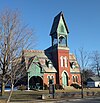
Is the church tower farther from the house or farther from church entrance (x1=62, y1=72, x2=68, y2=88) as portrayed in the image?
the house

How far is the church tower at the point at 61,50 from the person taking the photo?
178ft

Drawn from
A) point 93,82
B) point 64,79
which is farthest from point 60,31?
point 93,82

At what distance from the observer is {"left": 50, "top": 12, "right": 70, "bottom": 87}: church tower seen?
54.2m

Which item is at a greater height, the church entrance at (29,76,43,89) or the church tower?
the church tower

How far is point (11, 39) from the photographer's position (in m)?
21.7

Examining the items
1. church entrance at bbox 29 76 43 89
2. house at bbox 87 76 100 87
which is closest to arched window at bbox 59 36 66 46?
church entrance at bbox 29 76 43 89

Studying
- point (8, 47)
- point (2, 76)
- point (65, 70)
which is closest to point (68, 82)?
point (65, 70)

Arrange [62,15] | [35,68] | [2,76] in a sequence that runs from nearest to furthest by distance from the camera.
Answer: [2,76] → [35,68] → [62,15]

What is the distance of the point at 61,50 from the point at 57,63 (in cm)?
354

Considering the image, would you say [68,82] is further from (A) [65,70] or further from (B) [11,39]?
(B) [11,39]

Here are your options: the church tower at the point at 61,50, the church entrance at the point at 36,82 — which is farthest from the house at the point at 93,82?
the church entrance at the point at 36,82

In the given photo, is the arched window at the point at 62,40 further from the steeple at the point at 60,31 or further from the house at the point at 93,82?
→ the house at the point at 93,82

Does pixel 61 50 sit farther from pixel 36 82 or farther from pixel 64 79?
pixel 36 82

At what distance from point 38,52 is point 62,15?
1168 cm
